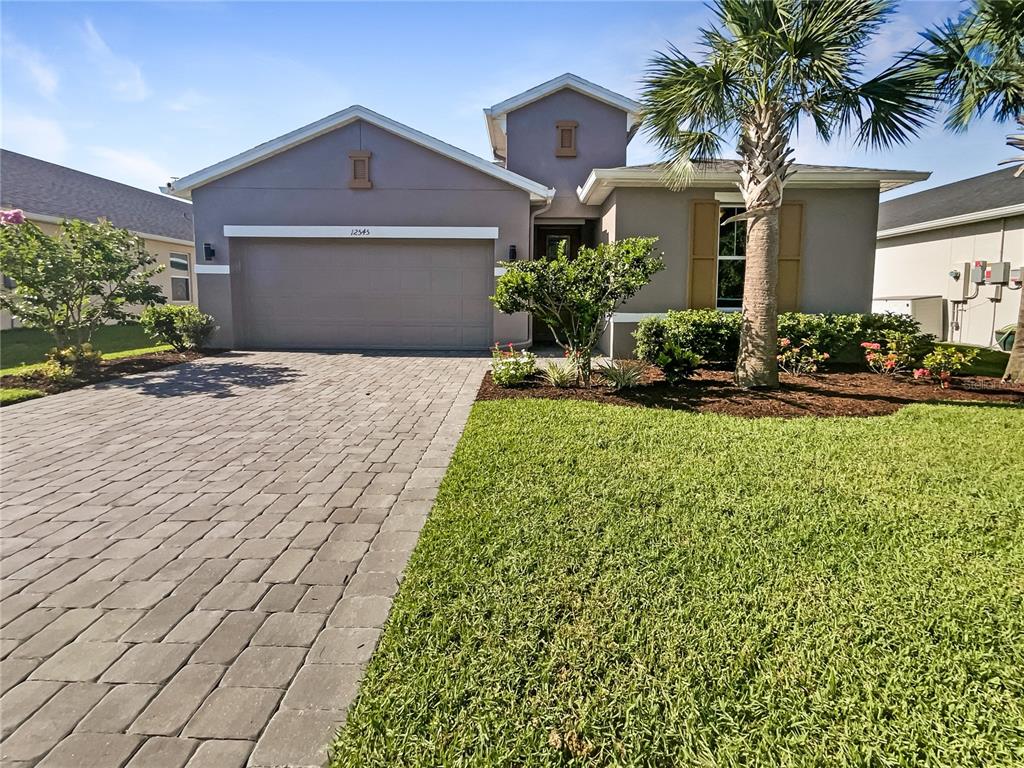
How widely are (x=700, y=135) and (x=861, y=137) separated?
2.26 meters

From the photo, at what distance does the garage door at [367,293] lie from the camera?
13367 mm

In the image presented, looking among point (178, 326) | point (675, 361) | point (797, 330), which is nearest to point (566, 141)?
point (797, 330)

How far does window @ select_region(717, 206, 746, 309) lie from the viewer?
38.3 feet

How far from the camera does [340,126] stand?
503 inches

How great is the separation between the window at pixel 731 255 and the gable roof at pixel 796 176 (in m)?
0.79

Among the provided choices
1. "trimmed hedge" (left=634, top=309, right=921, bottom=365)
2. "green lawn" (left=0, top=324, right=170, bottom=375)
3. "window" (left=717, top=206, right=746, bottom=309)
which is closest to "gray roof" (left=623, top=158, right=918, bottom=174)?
"window" (left=717, top=206, right=746, bottom=309)

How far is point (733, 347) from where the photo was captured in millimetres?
10383

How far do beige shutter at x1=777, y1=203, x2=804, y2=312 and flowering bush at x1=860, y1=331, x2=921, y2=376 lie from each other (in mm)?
2136

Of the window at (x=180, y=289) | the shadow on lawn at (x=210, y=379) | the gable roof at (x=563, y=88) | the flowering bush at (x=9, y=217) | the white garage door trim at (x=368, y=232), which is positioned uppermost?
the gable roof at (x=563, y=88)

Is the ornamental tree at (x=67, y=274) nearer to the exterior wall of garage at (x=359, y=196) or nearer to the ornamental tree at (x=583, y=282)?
the exterior wall of garage at (x=359, y=196)

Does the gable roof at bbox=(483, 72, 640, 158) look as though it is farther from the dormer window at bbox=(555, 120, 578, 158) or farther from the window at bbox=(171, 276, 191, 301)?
the window at bbox=(171, 276, 191, 301)

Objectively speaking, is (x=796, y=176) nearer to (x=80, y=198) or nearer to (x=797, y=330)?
(x=797, y=330)

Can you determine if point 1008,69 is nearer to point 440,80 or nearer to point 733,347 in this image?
point 733,347

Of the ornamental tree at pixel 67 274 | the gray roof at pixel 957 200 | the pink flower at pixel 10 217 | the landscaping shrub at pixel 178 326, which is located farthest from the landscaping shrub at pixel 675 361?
the gray roof at pixel 957 200
